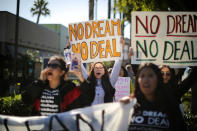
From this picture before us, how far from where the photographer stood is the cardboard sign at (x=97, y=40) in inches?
161

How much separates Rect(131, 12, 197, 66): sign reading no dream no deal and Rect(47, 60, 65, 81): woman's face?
138cm

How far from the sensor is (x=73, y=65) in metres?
2.79

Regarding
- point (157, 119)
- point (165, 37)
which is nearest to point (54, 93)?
point (157, 119)

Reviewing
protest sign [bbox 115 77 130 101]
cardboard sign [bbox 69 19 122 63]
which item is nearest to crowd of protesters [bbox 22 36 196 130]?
cardboard sign [bbox 69 19 122 63]

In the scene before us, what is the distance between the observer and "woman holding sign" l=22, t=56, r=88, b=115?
2518 millimetres

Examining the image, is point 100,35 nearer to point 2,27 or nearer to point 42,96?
point 42,96

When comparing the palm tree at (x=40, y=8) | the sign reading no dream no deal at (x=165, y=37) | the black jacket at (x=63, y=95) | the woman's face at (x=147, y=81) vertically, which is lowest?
the black jacket at (x=63, y=95)

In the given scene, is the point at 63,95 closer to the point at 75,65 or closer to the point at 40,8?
the point at 75,65

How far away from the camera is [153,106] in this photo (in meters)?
2.14

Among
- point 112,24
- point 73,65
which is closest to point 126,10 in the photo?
point 112,24

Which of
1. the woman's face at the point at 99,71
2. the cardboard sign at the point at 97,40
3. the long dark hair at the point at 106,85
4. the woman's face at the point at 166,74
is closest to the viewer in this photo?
the woman's face at the point at 166,74

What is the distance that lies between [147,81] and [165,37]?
1.68 meters

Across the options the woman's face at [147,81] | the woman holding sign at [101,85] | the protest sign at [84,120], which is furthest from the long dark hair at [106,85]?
the woman's face at [147,81]

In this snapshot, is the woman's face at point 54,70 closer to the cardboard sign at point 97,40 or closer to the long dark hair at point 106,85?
the long dark hair at point 106,85
